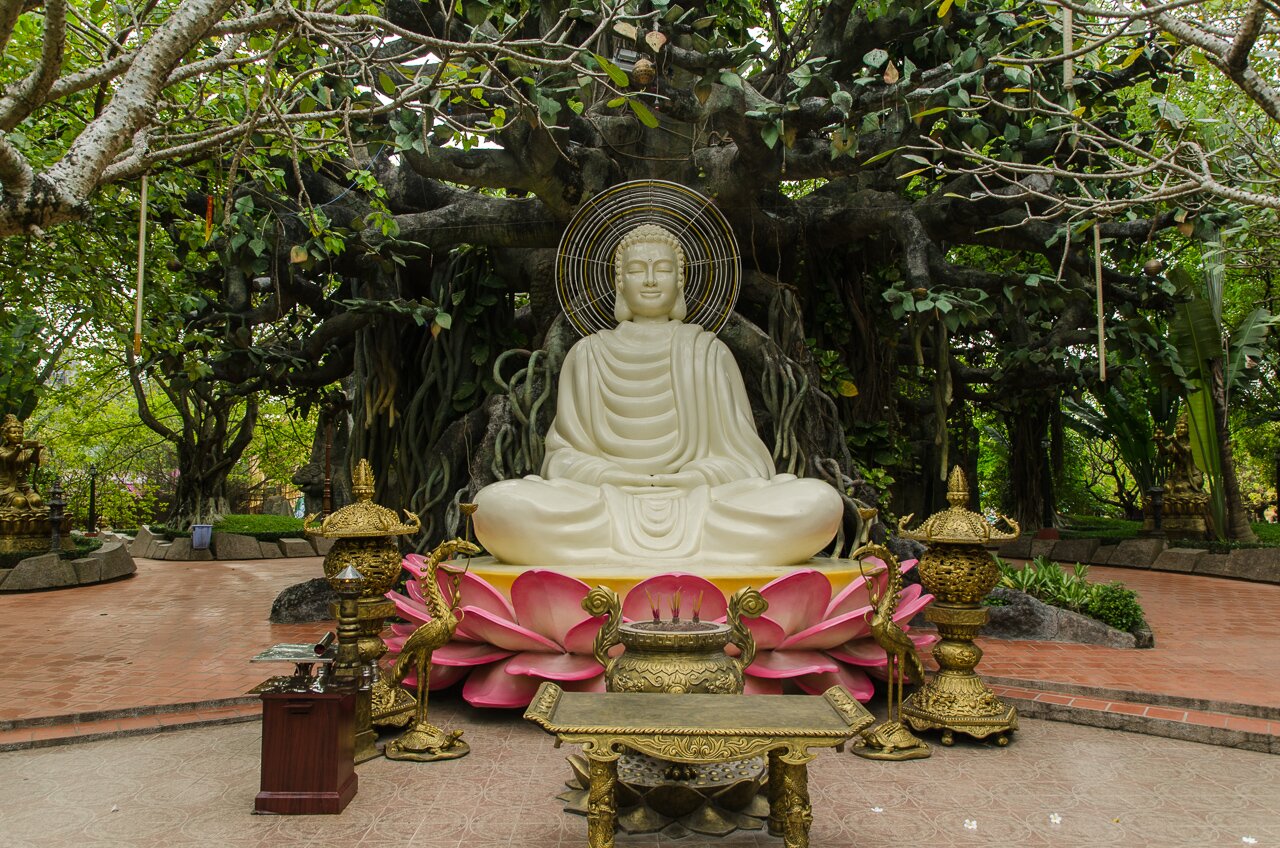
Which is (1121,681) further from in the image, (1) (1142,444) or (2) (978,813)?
(1) (1142,444)

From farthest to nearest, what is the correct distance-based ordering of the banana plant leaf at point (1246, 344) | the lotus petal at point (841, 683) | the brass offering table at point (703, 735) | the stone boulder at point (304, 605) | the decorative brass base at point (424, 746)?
the banana plant leaf at point (1246, 344)
the stone boulder at point (304, 605)
the lotus petal at point (841, 683)
the decorative brass base at point (424, 746)
the brass offering table at point (703, 735)

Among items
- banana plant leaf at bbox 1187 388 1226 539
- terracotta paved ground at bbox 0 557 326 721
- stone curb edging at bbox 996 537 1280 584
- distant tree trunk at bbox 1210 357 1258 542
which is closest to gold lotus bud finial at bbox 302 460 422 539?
terracotta paved ground at bbox 0 557 326 721

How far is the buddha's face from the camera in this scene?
6922mm

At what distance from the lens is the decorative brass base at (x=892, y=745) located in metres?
4.02

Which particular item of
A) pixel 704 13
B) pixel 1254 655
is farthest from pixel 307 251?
pixel 1254 655

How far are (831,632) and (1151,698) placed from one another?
1.69m

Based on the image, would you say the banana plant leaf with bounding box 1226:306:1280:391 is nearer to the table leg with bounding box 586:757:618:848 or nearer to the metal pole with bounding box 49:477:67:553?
the table leg with bounding box 586:757:618:848

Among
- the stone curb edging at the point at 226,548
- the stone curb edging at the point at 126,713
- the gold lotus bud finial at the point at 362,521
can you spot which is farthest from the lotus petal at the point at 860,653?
the stone curb edging at the point at 226,548

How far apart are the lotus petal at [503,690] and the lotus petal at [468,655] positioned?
6 centimetres

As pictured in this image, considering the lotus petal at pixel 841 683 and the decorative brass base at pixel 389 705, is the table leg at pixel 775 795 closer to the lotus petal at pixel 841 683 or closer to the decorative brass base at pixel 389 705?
the lotus petal at pixel 841 683

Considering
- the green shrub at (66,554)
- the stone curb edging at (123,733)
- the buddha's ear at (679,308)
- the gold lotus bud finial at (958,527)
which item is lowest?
the stone curb edging at (123,733)

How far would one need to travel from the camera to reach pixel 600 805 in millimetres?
2805

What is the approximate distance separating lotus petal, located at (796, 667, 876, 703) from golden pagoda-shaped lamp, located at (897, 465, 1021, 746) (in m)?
0.42

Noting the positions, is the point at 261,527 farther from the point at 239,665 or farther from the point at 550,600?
the point at 550,600
